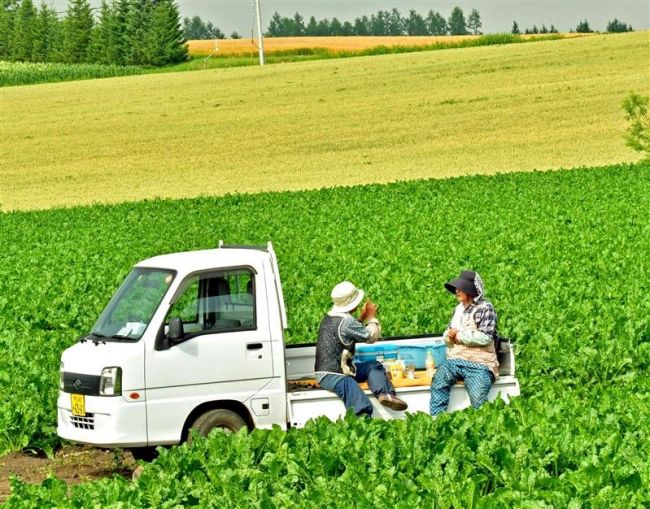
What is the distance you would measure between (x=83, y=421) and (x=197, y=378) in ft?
3.52

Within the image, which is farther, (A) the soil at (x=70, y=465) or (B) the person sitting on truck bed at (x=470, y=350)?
(A) the soil at (x=70, y=465)

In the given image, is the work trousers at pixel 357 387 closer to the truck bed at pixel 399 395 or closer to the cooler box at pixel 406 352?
the truck bed at pixel 399 395

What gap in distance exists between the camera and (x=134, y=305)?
1181 centimetres

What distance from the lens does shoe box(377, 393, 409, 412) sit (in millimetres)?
11141

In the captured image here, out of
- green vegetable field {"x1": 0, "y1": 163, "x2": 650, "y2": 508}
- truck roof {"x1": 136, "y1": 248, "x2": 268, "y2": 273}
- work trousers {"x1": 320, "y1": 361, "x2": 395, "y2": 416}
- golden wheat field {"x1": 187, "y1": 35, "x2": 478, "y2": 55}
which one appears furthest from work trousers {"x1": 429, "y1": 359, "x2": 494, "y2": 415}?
golden wheat field {"x1": 187, "y1": 35, "x2": 478, "y2": 55}

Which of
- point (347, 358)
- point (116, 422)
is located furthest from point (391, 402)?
point (116, 422)

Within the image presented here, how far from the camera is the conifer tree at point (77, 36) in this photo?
134875 millimetres

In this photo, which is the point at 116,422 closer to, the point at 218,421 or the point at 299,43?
the point at 218,421

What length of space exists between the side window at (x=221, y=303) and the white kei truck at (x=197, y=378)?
1 centimetres

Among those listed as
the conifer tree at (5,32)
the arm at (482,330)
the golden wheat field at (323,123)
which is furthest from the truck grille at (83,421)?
the conifer tree at (5,32)

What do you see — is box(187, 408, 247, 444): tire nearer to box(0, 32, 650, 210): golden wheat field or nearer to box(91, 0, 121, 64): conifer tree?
box(0, 32, 650, 210): golden wheat field

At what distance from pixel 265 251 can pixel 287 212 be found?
22.3m

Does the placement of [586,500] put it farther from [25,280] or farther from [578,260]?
[25,280]

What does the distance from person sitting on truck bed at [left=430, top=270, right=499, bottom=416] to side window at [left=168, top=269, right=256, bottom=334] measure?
1.64 metres
